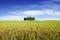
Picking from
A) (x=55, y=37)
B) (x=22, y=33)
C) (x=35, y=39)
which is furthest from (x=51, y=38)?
(x=22, y=33)

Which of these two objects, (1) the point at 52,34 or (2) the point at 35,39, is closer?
(2) the point at 35,39

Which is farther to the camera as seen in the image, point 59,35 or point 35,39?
point 59,35

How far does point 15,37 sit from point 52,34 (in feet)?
3.01

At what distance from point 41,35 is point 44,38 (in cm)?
13

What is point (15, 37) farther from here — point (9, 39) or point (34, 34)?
point (34, 34)

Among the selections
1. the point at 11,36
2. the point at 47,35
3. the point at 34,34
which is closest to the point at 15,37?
the point at 11,36

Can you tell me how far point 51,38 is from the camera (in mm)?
3873

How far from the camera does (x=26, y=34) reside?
404 centimetres

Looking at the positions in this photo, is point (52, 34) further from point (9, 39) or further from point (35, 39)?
point (9, 39)

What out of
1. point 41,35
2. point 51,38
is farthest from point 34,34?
point 51,38

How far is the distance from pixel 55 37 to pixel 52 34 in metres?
0.19

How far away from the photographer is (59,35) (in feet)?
13.3

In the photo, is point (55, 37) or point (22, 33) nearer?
point (55, 37)

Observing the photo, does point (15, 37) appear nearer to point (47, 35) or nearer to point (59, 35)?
point (47, 35)
